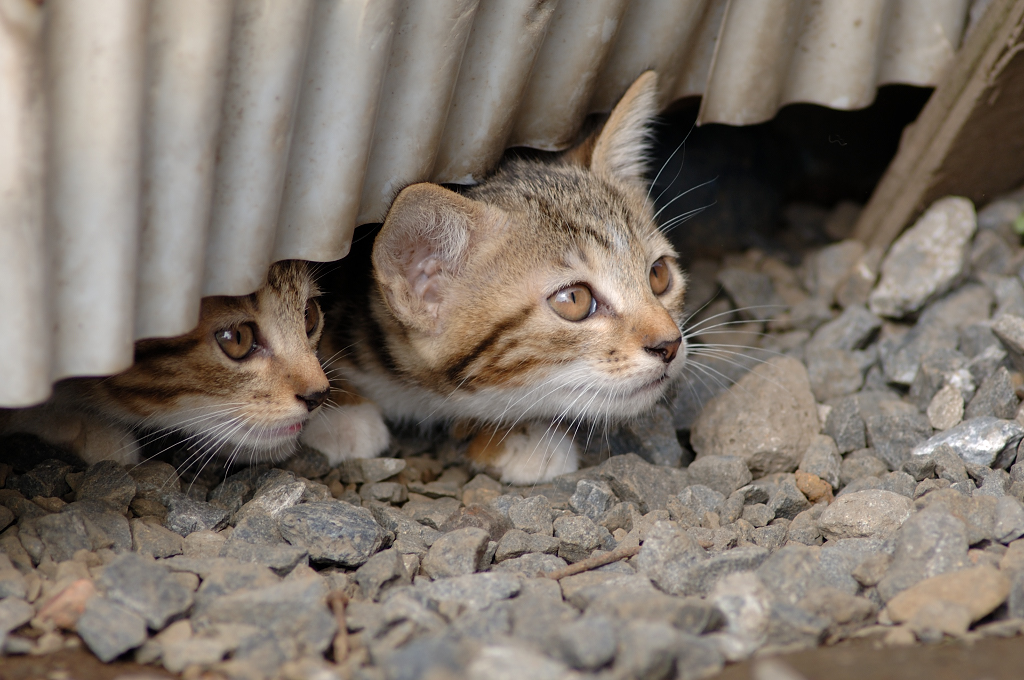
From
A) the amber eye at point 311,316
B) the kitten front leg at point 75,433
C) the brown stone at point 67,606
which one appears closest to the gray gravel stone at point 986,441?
the amber eye at point 311,316

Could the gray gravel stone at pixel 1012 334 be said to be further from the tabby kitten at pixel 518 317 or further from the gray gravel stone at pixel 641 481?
the gray gravel stone at pixel 641 481

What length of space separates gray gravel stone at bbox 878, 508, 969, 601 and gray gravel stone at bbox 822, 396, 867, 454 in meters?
0.74

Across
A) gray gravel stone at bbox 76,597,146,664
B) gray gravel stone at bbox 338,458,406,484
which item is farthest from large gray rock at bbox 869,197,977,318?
gray gravel stone at bbox 76,597,146,664

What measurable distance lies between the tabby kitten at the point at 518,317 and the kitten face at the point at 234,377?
0.95 ft

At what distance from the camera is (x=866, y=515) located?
82.0 inches

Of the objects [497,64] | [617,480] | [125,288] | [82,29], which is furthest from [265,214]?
[617,480]

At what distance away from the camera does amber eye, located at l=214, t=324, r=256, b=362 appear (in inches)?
87.7

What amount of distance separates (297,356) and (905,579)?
1.56 metres

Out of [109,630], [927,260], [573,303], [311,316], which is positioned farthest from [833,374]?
[109,630]

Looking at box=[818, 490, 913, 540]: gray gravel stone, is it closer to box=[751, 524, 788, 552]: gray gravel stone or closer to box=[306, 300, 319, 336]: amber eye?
box=[751, 524, 788, 552]: gray gravel stone

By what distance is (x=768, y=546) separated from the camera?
6.93ft

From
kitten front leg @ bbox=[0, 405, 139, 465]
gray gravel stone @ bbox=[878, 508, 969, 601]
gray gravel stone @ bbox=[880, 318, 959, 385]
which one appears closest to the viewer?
gray gravel stone @ bbox=[878, 508, 969, 601]

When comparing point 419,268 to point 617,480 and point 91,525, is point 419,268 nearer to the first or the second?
point 617,480

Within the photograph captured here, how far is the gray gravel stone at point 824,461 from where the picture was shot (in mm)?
2420
